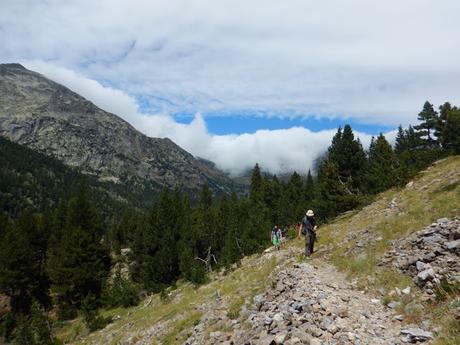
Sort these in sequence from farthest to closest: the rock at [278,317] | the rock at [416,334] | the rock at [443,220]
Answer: the rock at [443,220] → the rock at [278,317] → the rock at [416,334]

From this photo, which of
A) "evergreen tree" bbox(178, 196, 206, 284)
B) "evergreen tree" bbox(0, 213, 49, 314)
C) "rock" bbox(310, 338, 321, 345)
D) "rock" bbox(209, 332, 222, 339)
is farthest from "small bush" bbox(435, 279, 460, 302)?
"evergreen tree" bbox(0, 213, 49, 314)

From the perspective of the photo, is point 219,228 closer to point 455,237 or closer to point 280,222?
point 280,222

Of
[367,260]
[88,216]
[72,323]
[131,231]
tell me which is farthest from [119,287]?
[367,260]

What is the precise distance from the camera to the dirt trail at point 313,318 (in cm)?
965

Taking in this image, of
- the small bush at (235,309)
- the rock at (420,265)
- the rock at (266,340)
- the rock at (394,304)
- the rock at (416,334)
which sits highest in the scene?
the rock at (420,265)

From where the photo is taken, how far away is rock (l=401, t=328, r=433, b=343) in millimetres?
8852

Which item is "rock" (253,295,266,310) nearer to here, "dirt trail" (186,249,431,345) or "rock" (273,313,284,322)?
"dirt trail" (186,249,431,345)

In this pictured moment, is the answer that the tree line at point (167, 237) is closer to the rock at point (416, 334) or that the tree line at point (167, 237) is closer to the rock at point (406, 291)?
the rock at point (406, 291)

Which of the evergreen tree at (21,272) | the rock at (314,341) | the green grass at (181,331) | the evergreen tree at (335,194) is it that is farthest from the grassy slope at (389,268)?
the evergreen tree at (21,272)

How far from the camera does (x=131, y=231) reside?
286ft

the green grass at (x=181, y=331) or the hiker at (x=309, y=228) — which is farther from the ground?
the hiker at (x=309, y=228)

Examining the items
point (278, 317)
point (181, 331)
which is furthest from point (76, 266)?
point (278, 317)

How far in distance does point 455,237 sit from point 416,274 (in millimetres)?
2157

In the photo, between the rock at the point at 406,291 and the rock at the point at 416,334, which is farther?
the rock at the point at 406,291
